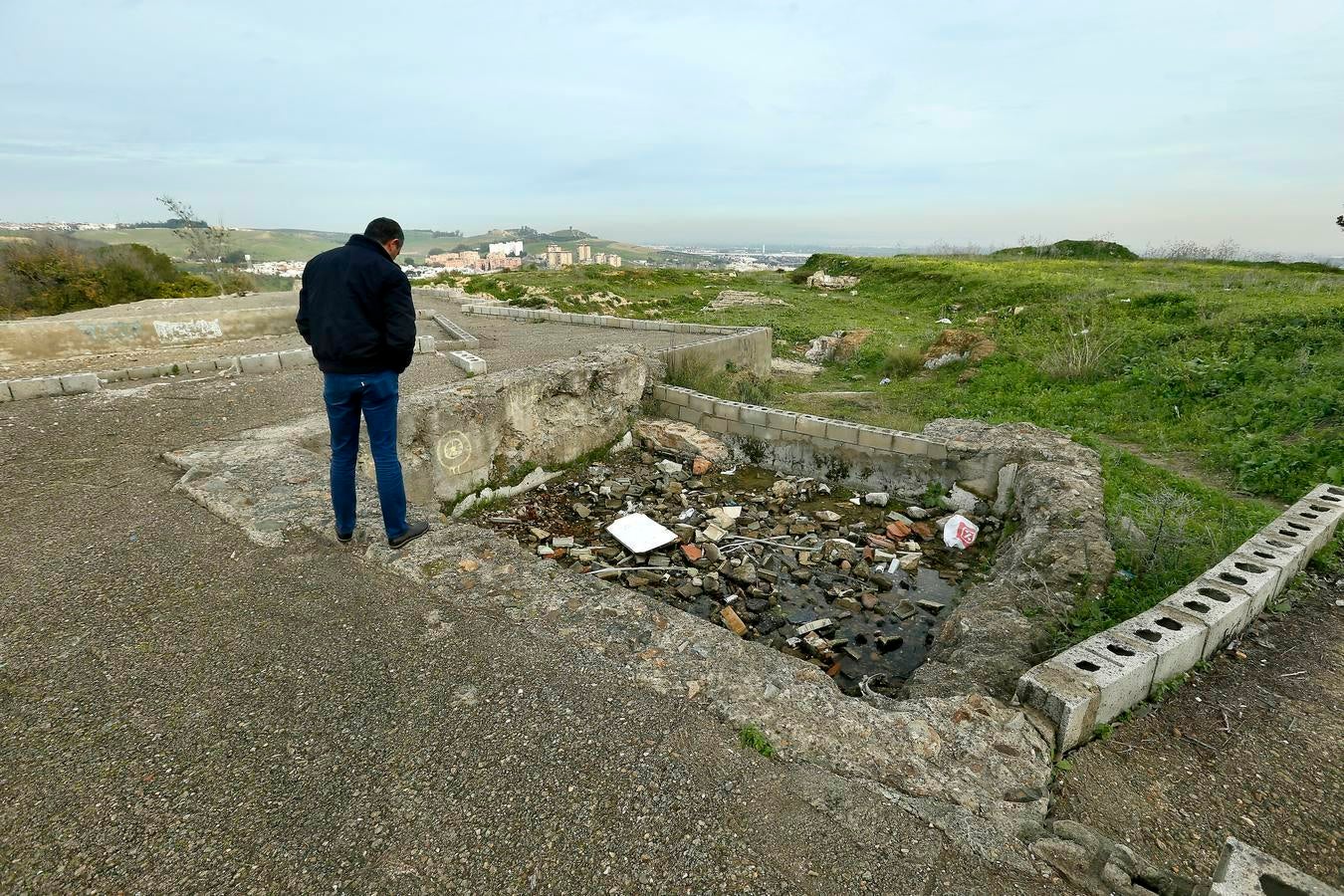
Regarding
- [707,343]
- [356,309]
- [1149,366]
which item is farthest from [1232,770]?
[707,343]

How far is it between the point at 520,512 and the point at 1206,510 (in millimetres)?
5903

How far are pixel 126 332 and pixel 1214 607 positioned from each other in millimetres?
14072

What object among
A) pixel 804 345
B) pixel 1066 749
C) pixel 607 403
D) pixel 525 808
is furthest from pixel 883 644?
pixel 804 345

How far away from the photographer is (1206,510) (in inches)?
183

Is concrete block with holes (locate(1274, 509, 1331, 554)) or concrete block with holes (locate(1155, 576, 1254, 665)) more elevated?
concrete block with holes (locate(1274, 509, 1331, 554))

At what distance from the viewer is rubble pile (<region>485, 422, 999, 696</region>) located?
4.26 m

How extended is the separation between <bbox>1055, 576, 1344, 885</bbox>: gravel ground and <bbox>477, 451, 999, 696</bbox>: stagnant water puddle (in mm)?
1467

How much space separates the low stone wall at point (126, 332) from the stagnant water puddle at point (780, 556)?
8.54 m

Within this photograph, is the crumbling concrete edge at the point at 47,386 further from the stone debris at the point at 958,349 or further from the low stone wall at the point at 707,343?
the stone debris at the point at 958,349

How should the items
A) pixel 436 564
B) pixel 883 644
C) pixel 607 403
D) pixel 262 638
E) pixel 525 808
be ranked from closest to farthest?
pixel 525 808
pixel 262 638
pixel 436 564
pixel 883 644
pixel 607 403

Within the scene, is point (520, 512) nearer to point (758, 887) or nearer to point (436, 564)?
point (436, 564)

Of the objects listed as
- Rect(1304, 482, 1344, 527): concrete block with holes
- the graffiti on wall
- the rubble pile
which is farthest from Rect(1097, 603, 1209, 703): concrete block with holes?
the graffiti on wall

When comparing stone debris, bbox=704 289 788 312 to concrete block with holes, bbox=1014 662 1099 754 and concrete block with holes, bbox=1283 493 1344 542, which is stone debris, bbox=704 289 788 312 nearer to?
concrete block with holes, bbox=1283 493 1344 542

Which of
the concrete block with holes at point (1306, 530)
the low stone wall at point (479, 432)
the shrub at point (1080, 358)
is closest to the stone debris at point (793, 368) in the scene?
the shrub at point (1080, 358)
